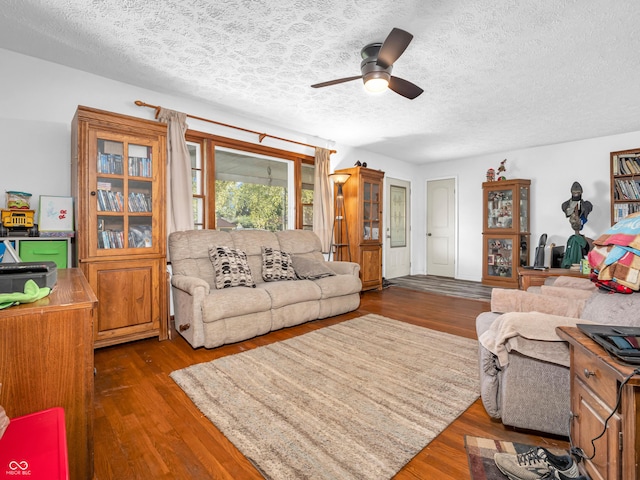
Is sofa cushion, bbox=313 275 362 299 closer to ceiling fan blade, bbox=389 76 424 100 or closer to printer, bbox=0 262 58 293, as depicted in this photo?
ceiling fan blade, bbox=389 76 424 100

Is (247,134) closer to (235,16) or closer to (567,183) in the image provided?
(235,16)

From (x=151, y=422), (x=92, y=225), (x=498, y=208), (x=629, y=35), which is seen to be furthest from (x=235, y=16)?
(x=498, y=208)

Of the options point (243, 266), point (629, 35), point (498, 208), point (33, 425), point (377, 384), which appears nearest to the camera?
point (33, 425)

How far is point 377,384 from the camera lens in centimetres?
211

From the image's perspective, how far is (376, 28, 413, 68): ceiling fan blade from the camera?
205 cm

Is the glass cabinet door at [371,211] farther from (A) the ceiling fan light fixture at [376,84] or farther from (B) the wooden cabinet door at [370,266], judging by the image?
(A) the ceiling fan light fixture at [376,84]

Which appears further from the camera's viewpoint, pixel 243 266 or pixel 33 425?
pixel 243 266

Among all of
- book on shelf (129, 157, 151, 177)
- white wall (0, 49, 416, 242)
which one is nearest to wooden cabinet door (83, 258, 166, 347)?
book on shelf (129, 157, 151, 177)

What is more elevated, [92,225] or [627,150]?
[627,150]

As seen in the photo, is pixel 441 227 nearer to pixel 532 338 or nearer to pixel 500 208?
pixel 500 208

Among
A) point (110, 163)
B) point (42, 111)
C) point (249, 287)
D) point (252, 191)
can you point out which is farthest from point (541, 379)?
point (42, 111)

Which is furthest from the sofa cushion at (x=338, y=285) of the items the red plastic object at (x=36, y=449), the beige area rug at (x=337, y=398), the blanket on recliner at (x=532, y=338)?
the red plastic object at (x=36, y=449)

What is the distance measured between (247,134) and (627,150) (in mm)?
5347

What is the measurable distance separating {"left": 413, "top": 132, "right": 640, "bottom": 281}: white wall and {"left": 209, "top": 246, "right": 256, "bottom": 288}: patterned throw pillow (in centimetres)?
492
